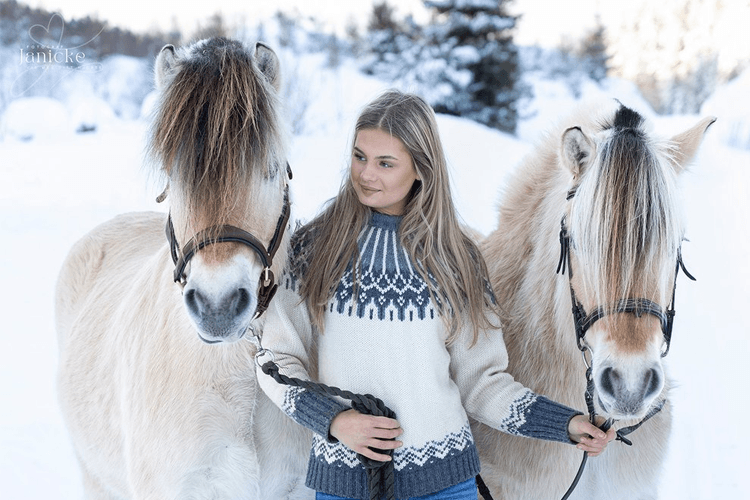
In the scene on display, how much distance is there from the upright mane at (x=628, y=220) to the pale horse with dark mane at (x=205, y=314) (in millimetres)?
896

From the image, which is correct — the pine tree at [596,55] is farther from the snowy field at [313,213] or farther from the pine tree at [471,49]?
the pine tree at [471,49]

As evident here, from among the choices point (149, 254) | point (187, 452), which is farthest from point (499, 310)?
point (149, 254)

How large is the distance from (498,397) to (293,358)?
673 millimetres

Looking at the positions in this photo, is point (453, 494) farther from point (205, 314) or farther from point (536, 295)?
point (205, 314)

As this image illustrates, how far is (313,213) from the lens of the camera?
727cm

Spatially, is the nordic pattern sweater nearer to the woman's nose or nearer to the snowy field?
the woman's nose

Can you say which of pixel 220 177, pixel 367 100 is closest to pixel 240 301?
pixel 220 177

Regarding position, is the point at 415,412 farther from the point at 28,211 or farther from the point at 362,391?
the point at 28,211

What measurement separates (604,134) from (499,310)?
70 centimetres

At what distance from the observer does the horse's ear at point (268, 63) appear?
1.87m

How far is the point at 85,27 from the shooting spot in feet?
50.7

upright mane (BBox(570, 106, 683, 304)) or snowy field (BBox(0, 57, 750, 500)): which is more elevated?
upright mane (BBox(570, 106, 683, 304))

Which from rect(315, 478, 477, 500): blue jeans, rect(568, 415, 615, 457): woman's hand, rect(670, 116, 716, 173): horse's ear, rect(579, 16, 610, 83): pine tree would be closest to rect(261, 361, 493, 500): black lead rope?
rect(315, 478, 477, 500): blue jeans

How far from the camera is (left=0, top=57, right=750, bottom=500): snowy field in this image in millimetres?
4088
